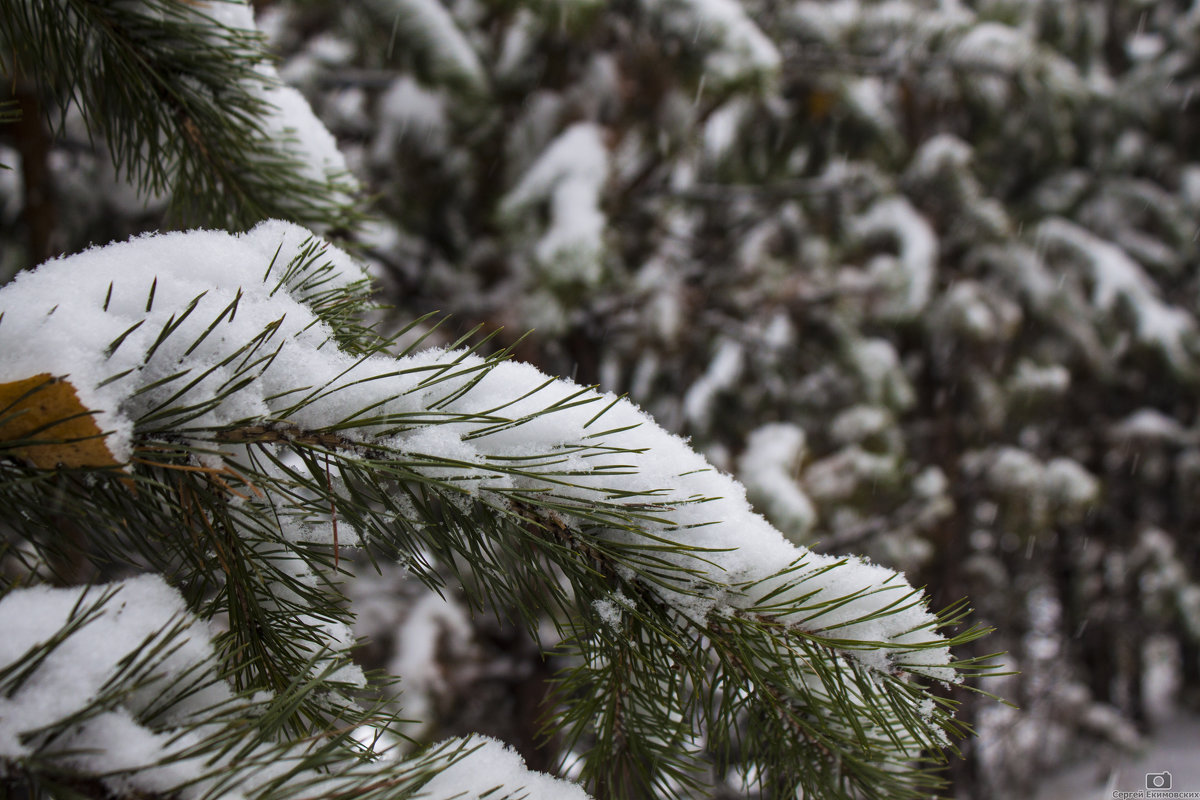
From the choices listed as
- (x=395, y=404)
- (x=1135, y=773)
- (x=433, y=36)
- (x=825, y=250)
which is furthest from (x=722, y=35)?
(x=1135, y=773)

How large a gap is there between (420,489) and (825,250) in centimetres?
503

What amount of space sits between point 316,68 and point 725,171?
2520mm

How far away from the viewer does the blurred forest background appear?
9.87 feet

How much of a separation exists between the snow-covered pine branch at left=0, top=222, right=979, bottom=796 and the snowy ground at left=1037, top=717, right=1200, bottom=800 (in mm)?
9087

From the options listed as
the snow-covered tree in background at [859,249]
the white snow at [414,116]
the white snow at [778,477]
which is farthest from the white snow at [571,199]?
the white snow at [778,477]

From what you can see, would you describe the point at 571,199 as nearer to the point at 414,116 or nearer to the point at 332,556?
the point at 414,116

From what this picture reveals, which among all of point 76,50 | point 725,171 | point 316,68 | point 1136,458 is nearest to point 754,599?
point 76,50

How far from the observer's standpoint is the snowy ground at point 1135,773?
25.8ft

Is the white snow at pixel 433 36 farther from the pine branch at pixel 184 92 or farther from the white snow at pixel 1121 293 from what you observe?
the white snow at pixel 1121 293

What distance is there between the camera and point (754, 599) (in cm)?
65

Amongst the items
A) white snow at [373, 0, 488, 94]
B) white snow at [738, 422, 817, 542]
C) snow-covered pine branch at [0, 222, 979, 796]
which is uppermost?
white snow at [373, 0, 488, 94]

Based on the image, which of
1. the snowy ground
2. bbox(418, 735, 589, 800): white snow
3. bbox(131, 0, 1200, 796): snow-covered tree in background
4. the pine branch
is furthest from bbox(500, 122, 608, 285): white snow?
the snowy ground

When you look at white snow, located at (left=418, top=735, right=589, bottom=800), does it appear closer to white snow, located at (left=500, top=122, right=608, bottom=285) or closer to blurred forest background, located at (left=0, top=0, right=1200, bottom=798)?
blurred forest background, located at (left=0, top=0, right=1200, bottom=798)

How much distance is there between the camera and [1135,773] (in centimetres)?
844
